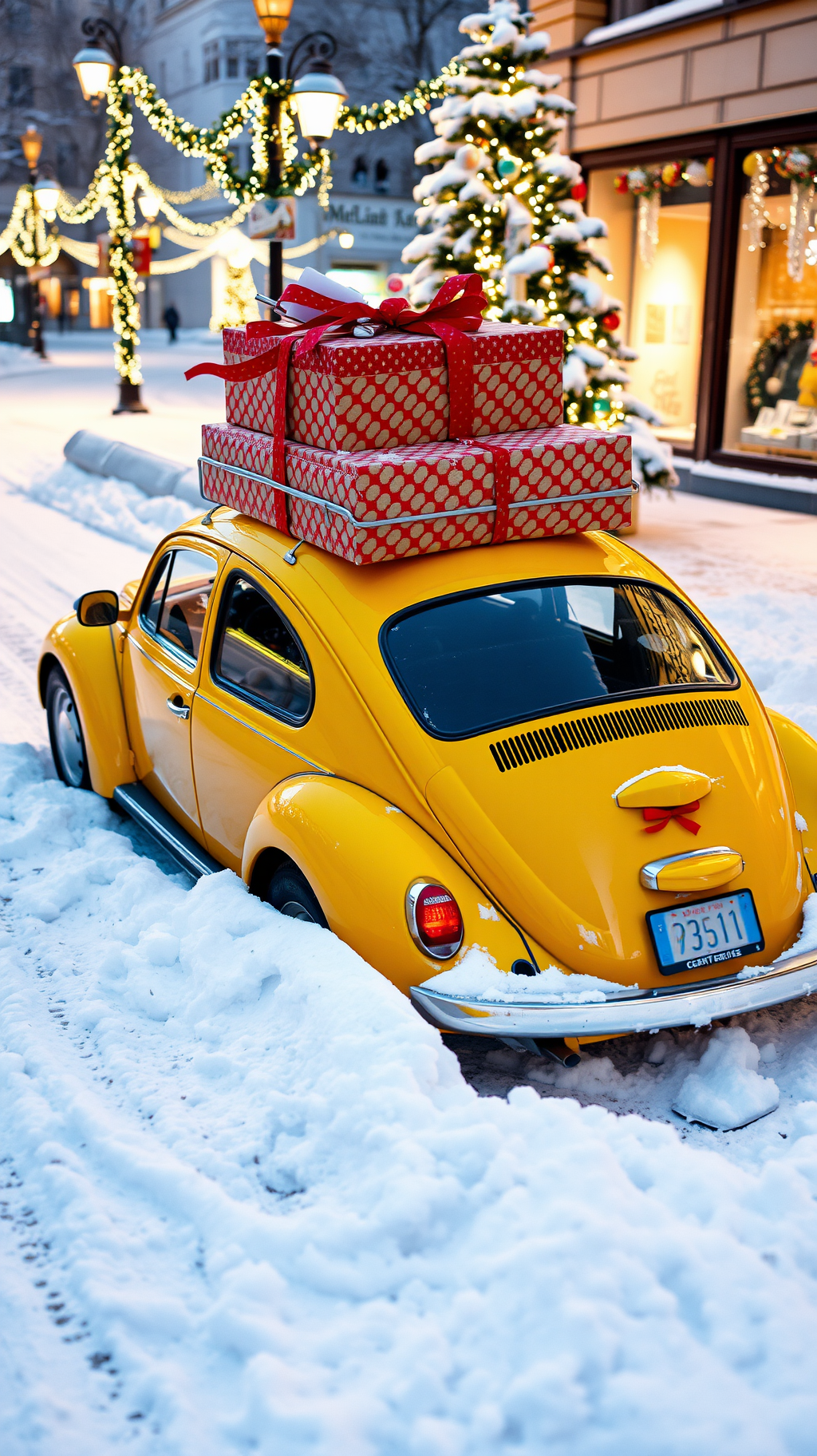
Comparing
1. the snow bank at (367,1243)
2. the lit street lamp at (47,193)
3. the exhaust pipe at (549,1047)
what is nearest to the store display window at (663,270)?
the exhaust pipe at (549,1047)

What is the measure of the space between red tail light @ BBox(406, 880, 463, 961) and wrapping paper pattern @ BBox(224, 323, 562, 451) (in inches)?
59.6

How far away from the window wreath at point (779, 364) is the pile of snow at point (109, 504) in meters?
7.25

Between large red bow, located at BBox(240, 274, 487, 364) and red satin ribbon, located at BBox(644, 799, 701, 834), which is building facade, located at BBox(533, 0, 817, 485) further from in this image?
red satin ribbon, located at BBox(644, 799, 701, 834)

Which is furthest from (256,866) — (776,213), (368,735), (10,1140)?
(776,213)

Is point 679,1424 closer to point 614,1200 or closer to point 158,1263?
point 614,1200

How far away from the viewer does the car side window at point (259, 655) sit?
3930 mm

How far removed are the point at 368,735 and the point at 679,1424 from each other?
1.96 m

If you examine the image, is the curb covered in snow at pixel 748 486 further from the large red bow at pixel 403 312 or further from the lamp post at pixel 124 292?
the lamp post at pixel 124 292

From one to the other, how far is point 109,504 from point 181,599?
8396 millimetres

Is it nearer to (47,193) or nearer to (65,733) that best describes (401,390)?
(65,733)

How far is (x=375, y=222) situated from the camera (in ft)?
166

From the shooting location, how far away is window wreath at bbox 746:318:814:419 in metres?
14.5

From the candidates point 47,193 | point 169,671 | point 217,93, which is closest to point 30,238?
point 47,193

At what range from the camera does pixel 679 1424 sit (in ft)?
7.15
